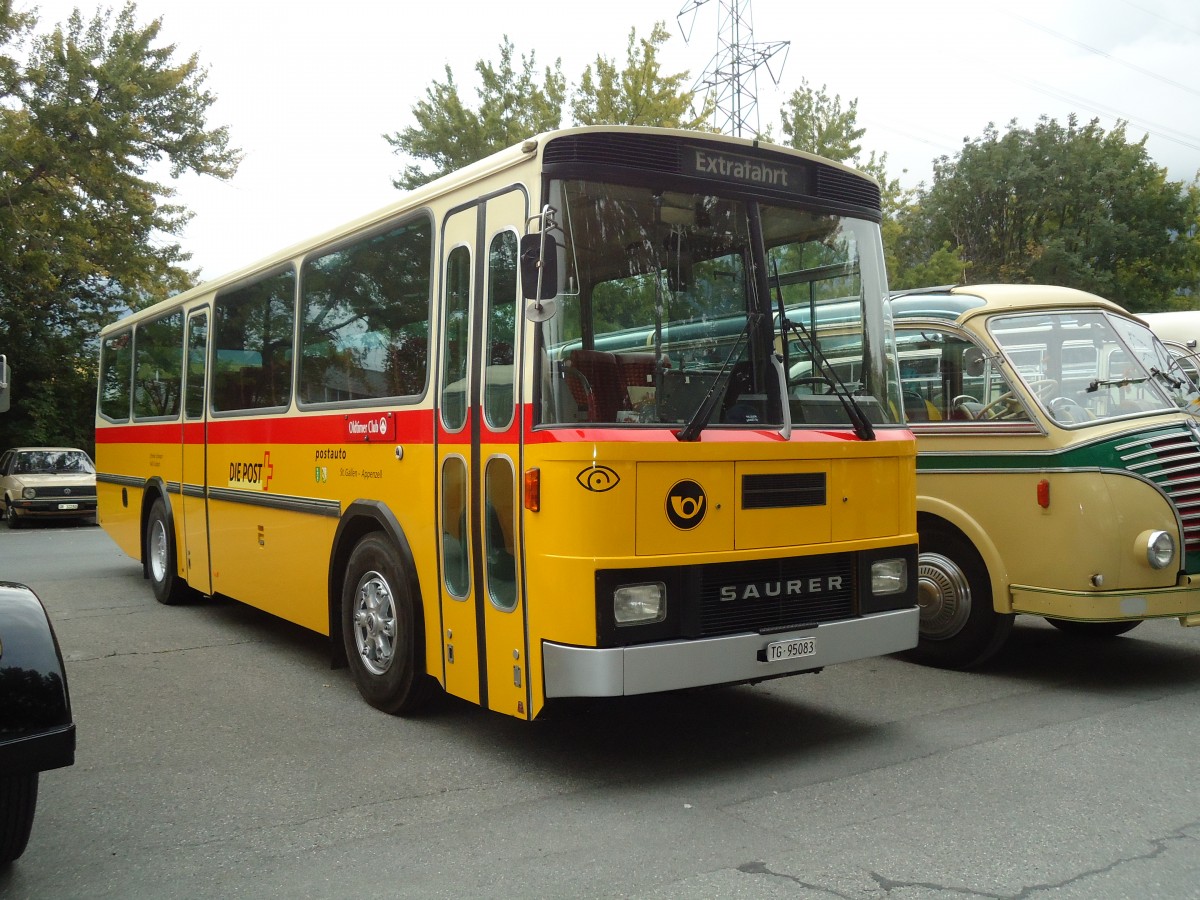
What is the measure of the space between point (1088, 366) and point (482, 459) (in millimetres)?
4203

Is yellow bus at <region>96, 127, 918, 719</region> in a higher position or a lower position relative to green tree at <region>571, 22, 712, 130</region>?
lower

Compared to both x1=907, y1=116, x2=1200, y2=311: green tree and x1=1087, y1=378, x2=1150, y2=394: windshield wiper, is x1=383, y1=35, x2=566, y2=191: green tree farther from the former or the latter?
x1=1087, y1=378, x2=1150, y2=394: windshield wiper

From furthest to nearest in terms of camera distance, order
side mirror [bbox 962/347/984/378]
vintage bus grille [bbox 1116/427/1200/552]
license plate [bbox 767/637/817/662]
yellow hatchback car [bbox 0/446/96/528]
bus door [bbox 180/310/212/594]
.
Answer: yellow hatchback car [bbox 0/446/96/528], bus door [bbox 180/310/212/594], side mirror [bbox 962/347/984/378], vintage bus grille [bbox 1116/427/1200/552], license plate [bbox 767/637/817/662]

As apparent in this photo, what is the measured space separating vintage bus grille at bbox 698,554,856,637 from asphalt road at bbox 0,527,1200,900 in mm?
719

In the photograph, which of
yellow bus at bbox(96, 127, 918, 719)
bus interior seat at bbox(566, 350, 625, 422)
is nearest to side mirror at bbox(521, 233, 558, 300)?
yellow bus at bbox(96, 127, 918, 719)

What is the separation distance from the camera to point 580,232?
4.95 m

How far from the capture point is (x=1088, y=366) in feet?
23.4

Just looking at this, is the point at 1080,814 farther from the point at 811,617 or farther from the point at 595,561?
the point at 595,561

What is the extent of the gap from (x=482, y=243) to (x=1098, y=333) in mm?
4327

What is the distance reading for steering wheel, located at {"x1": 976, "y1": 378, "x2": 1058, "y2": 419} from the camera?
703 centimetres

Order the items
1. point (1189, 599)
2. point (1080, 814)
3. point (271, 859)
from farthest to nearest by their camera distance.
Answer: point (1189, 599) < point (1080, 814) < point (271, 859)

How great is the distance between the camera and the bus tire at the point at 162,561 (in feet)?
33.6

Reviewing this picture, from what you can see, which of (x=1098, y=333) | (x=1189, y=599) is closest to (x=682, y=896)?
(x=1189, y=599)

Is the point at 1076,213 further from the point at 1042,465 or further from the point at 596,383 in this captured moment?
the point at 596,383
